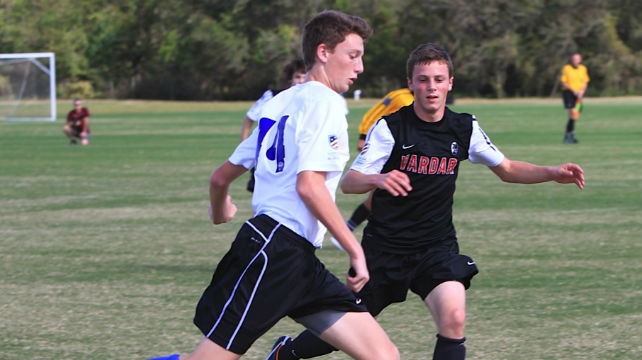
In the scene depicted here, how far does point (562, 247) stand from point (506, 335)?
3.55 meters

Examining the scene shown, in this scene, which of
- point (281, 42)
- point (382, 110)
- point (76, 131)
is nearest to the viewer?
point (382, 110)

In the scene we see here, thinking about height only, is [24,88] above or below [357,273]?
below

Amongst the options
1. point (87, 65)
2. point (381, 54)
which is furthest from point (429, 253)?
point (87, 65)

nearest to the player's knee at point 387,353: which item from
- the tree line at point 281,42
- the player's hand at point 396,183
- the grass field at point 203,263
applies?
the player's hand at point 396,183

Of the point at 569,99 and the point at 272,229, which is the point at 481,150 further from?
the point at 569,99

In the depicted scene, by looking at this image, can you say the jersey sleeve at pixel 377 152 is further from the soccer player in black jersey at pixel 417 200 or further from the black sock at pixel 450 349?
the black sock at pixel 450 349

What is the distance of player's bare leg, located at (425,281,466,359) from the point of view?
192 inches

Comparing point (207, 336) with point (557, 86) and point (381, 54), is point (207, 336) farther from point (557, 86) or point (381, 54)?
point (381, 54)

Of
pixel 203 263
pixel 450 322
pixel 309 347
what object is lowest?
pixel 203 263

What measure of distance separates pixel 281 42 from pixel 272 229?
257 feet

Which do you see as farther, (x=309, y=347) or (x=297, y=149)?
(x=309, y=347)

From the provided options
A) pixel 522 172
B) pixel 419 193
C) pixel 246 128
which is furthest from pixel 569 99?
pixel 419 193

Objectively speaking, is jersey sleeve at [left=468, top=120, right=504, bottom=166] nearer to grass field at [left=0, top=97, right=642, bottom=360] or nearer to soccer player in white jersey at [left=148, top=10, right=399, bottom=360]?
grass field at [left=0, top=97, right=642, bottom=360]

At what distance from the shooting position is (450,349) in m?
4.89
